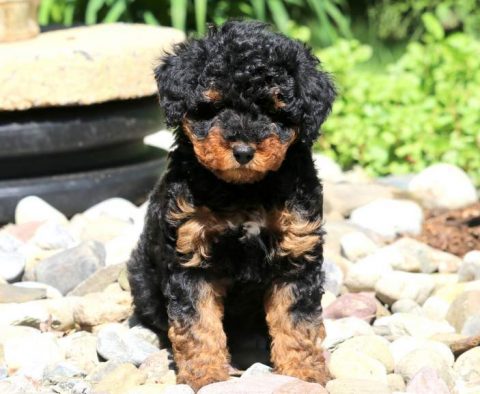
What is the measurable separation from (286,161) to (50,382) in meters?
Result: 1.50

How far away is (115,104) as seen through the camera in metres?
7.63

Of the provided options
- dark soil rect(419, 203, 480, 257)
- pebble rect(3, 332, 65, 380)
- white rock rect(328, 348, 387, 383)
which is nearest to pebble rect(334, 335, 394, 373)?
white rock rect(328, 348, 387, 383)

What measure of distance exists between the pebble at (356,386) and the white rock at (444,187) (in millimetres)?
3264

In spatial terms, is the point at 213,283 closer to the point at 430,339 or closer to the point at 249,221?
the point at 249,221

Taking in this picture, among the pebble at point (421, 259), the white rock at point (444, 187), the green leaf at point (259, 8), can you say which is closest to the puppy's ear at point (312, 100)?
the pebble at point (421, 259)

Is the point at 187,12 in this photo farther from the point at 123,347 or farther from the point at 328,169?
the point at 123,347

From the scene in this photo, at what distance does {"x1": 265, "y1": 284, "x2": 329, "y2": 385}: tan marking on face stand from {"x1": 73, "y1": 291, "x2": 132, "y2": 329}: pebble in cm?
119

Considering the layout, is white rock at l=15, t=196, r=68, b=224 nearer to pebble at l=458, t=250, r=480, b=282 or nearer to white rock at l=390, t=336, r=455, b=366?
pebble at l=458, t=250, r=480, b=282

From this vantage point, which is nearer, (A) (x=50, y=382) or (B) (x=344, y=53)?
(A) (x=50, y=382)

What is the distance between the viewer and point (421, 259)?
6.81 meters

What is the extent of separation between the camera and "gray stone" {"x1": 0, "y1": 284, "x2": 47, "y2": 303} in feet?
20.1

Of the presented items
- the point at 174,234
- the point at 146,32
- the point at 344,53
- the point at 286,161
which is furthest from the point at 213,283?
the point at 344,53

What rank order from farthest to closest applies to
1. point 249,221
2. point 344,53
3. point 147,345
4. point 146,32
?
point 344,53 → point 146,32 → point 147,345 → point 249,221

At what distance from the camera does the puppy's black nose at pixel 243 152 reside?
4543 mm
